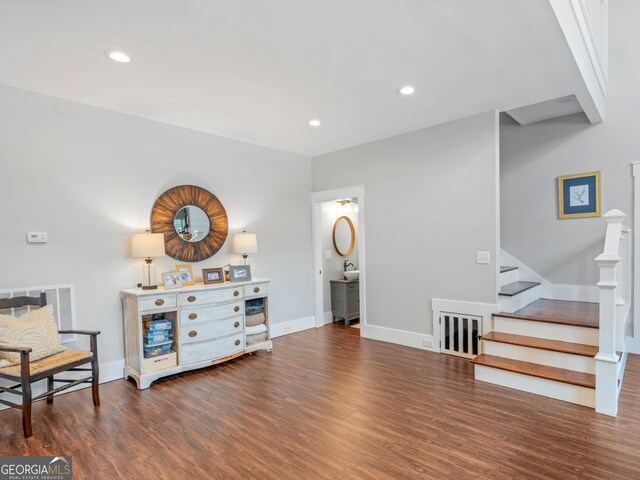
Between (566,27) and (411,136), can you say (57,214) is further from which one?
(566,27)

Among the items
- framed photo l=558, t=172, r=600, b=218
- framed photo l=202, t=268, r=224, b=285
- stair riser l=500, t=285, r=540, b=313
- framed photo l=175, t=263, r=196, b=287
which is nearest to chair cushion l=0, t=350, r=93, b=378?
framed photo l=175, t=263, r=196, b=287

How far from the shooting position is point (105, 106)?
11.4ft

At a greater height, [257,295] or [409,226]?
[409,226]

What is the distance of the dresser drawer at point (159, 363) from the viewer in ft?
11.0

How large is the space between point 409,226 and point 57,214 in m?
3.76

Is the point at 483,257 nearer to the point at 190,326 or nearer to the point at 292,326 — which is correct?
the point at 292,326

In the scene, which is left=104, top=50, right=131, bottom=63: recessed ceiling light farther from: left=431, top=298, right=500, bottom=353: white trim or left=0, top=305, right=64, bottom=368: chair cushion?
left=431, top=298, right=500, bottom=353: white trim

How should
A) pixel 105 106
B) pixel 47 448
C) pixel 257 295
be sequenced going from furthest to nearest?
pixel 257 295 < pixel 105 106 < pixel 47 448

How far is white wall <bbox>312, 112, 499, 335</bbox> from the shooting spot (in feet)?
12.6

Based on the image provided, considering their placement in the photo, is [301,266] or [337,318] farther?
[337,318]

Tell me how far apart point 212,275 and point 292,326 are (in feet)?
5.56

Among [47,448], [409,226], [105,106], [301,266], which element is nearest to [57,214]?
[105,106]

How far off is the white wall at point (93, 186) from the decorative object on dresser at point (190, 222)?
0.11 m

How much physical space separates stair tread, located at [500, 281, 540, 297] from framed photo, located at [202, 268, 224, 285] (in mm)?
3162
